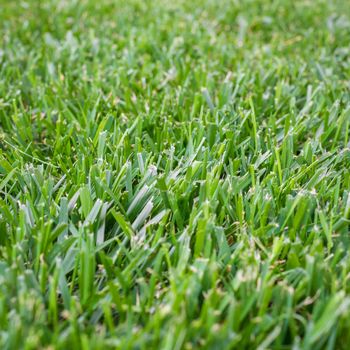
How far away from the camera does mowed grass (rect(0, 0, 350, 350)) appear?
1.18m

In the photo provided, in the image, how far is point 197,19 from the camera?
144 inches

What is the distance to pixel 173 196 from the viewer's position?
5.23 ft

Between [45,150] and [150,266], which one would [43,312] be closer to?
[150,266]

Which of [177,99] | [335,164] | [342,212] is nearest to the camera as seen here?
[342,212]

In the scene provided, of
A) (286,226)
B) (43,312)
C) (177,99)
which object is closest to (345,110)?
(177,99)

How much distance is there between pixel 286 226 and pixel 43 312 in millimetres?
689

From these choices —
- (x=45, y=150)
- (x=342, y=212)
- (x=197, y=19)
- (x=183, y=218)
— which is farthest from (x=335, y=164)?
(x=197, y=19)

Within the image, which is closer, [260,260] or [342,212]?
[260,260]

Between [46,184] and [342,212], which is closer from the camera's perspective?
[342,212]

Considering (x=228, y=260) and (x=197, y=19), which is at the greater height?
(x=197, y=19)

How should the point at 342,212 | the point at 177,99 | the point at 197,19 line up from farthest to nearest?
the point at 197,19 < the point at 177,99 < the point at 342,212

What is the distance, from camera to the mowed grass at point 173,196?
1177 mm

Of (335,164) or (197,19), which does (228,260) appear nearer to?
(335,164)

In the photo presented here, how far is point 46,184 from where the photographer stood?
1.64m
